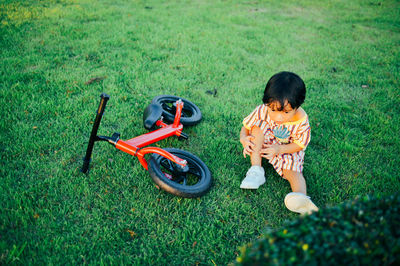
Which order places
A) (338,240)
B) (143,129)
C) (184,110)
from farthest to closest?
(184,110) < (143,129) < (338,240)

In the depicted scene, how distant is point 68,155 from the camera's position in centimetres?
285

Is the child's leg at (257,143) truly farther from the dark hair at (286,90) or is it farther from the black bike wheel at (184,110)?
the black bike wheel at (184,110)

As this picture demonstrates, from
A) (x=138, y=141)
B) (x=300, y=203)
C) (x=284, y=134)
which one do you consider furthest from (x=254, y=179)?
(x=138, y=141)

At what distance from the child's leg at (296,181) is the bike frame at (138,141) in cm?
115

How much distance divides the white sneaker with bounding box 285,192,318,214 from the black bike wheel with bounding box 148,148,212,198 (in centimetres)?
81

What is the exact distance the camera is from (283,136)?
2820mm

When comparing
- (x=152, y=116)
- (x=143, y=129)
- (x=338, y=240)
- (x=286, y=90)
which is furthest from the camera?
(x=143, y=129)

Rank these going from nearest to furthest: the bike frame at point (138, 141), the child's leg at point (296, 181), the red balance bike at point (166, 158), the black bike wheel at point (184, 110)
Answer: the bike frame at point (138, 141)
the red balance bike at point (166, 158)
the child's leg at point (296, 181)
the black bike wheel at point (184, 110)

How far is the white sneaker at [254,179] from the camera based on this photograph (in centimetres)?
266

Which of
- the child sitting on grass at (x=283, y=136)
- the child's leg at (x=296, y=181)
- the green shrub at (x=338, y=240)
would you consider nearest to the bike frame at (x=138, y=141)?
the child sitting on grass at (x=283, y=136)

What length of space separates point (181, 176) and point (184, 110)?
1557mm

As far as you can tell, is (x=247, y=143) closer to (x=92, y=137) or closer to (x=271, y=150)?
(x=271, y=150)

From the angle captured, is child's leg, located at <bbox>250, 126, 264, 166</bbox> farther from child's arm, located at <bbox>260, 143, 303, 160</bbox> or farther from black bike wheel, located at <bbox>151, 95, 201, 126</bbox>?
black bike wheel, located at <bbox>151, 95, 201, 126</bbox>

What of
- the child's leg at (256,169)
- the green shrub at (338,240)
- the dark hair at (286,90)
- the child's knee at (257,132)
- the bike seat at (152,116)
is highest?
the dark hair at (286,90)
